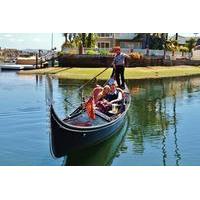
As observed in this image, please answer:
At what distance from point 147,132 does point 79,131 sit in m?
2.64

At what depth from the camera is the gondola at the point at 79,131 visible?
5488 millimetres

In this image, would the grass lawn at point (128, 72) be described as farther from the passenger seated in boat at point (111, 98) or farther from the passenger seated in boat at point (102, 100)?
the passenger seated in boat at point (102, 100)

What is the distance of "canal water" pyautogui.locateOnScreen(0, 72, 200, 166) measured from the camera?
20.8 ft

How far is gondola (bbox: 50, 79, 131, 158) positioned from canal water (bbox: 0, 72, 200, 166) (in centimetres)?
23

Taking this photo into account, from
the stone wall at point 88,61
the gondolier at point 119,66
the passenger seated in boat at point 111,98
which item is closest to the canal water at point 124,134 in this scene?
the passenger seated in boat at point 111,98

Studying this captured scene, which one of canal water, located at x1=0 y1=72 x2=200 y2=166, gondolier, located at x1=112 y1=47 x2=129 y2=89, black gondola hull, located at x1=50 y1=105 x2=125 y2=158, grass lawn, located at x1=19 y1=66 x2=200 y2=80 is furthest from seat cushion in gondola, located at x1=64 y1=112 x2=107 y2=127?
grass lawn, located at x1=19 y1=66 x2=200 y2=80

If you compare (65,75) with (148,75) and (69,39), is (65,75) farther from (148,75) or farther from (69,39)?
(69,39)

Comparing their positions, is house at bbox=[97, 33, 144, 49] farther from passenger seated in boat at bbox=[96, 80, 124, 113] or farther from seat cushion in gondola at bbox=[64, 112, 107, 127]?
seat cushion in gondola at bbox=[64, 112, 107, 127]

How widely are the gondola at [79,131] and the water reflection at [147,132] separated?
0.21 metres

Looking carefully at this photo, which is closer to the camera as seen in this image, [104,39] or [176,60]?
[176,60]

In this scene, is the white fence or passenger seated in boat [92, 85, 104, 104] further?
the white fence
